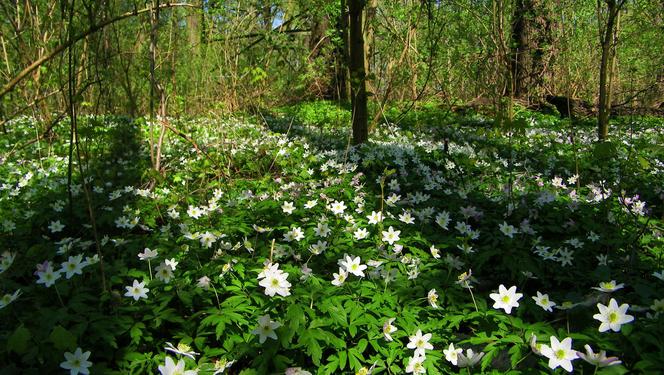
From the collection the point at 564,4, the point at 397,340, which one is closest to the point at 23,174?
the point at 397,340

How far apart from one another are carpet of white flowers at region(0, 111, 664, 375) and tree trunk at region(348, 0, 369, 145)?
110 centimetres

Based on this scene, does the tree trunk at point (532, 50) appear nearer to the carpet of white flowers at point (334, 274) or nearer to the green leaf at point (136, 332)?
the carpet of white flowers at point (334, 274)

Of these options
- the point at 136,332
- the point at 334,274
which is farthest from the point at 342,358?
the point at 136,332

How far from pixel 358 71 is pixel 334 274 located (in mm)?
3417

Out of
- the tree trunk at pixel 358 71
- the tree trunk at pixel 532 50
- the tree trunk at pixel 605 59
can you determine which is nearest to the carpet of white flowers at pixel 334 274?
the tree trunk at pixel 358 71

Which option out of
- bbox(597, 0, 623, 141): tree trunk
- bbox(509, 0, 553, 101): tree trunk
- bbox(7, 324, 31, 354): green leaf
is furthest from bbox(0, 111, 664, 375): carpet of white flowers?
bbox(509, 0, 553, 101): tree trunk

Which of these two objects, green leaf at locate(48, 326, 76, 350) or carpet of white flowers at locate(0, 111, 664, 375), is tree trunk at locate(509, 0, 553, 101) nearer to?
carpet of white flowers at locate(0, 111, 664, 375)

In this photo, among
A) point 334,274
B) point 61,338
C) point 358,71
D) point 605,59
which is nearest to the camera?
point 61,338

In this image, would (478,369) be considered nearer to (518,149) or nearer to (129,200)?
(129,200)

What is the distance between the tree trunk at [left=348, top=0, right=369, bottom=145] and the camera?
16.7 ft

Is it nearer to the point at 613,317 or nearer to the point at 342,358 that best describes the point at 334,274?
the point at 342,358

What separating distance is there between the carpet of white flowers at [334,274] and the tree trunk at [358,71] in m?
1.10

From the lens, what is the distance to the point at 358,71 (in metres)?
5.10

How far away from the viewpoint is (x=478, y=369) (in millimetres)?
1808
